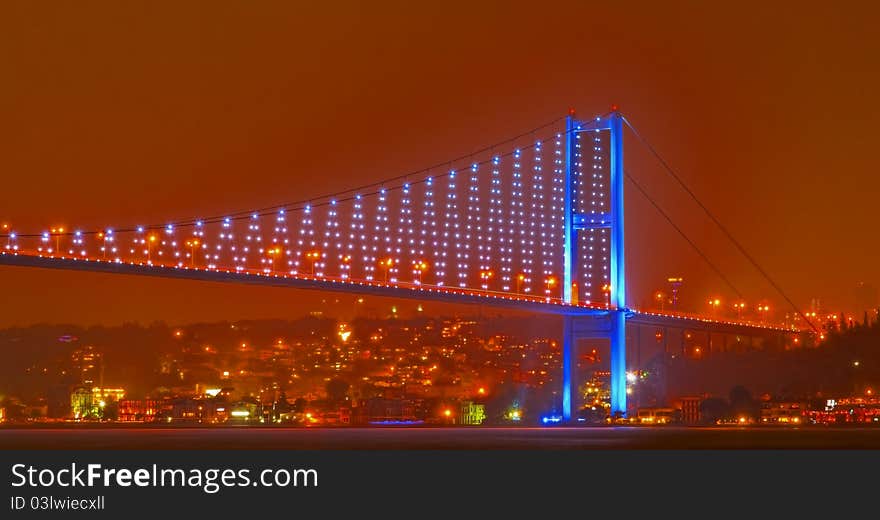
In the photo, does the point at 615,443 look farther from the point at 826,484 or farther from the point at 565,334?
the point at 565,334

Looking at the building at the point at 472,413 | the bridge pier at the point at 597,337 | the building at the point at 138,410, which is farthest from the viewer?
the building at the point at 138,410

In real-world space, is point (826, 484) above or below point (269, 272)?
below

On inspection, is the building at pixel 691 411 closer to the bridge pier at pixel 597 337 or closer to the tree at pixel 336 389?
the bridge pier at pixel 597 337

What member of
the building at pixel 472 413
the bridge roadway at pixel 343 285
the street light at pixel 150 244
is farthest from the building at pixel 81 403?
the bridge roadway at pixel 343 285

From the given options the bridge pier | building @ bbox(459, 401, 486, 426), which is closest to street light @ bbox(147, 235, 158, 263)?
the bridge pier

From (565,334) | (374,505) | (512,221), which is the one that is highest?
(512,221)

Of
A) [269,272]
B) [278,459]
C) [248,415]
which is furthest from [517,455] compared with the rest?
[248,415]

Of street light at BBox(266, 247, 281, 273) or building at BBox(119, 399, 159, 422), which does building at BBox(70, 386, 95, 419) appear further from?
street light at BBox(266, 247, 281, 273)
